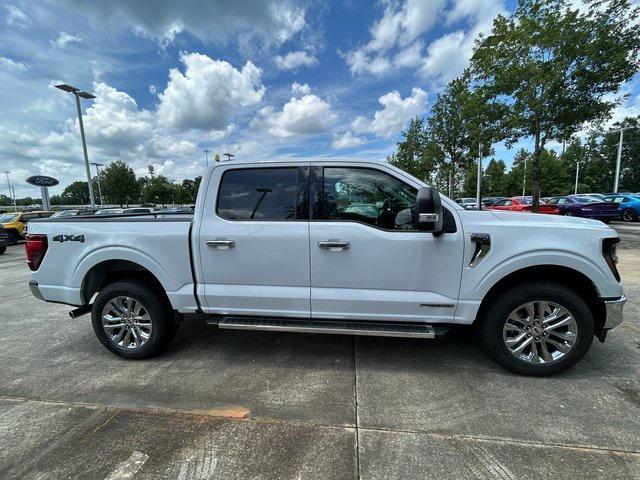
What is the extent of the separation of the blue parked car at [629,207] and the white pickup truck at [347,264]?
64.3 feet

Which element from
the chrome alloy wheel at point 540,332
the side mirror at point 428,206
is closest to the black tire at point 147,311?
the side mirror at point 428,206

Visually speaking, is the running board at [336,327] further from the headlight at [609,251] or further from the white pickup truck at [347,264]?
the headlight at [609,251]

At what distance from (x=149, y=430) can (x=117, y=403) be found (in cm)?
56

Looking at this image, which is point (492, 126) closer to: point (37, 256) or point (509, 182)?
point (37, 256)

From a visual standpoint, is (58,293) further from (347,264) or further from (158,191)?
(158,191)

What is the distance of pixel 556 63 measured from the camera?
989 cm

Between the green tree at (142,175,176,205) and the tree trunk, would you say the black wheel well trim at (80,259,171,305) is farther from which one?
the green tree at (142,175,176,205)

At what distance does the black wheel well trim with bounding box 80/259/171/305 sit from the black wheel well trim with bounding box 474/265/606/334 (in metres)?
3.31

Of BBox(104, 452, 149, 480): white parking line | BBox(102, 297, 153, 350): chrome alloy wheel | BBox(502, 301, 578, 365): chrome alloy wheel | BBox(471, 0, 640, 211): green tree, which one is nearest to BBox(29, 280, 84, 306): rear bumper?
BBox(102, 297, 153, 350): chrome alloy wheel

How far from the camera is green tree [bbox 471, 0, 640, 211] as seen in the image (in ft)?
31.2

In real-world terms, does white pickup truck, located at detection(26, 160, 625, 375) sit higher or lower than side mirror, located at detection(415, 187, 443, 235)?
lower

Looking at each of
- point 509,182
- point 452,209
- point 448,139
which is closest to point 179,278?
point 452,209

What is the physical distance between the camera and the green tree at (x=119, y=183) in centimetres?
3866

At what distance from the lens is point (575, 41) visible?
9617 millimetres
